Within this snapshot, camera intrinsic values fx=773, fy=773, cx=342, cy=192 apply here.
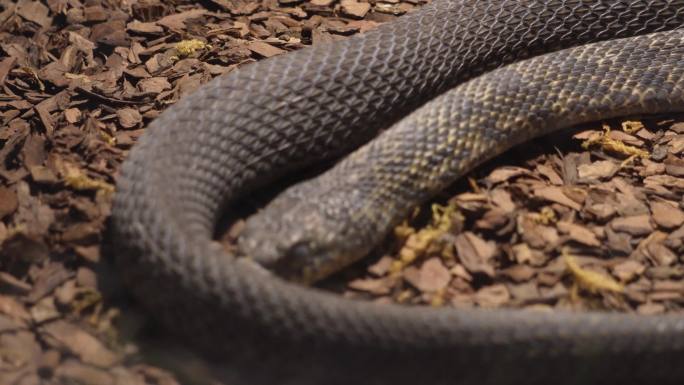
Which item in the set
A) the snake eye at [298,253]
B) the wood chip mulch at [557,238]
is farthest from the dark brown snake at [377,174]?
the wood chip mulch at [557,238]

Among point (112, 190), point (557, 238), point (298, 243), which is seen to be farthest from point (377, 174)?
point (112, 190)

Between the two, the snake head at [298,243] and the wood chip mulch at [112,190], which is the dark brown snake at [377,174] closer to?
the snake head at [298,243]

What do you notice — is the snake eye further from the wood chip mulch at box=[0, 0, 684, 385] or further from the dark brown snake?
the wood chip mulch at box=[0, 0, 684, 385]

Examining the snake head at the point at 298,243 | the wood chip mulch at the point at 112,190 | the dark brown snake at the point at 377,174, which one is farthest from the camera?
the snake head at the point at 298,243

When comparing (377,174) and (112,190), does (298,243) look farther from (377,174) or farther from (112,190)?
(112,190)

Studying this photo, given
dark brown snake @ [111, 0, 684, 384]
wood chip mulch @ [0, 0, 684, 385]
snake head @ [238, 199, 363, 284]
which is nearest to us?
dark brown snake @ [111, 0, 684, 384]

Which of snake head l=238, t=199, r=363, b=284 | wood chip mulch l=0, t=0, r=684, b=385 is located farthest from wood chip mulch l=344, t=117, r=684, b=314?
snake head l=238, t=199, r=363, b=284

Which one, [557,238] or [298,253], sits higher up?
[557,238]
